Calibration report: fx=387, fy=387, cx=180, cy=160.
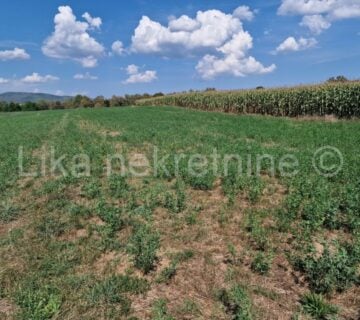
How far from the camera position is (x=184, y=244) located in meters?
6.64

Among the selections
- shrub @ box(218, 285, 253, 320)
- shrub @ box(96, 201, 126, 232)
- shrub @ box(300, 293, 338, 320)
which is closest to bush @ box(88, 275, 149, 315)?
shrub @ box(218, 285, 253, 320)

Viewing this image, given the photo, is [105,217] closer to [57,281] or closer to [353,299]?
[57,281]

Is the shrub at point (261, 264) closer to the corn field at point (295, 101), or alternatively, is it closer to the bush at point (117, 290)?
the bush at point (117, 290)

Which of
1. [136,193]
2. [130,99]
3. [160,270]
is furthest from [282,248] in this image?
[130,99]

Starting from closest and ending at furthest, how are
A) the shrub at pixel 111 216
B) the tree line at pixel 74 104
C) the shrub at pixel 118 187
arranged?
1. the shrub at pixel 111 216
2. the shrub at pixel 118 187
3. the tree line at pixel 74 104

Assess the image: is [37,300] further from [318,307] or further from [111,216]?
[318,307]

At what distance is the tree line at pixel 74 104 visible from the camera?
4058 inches

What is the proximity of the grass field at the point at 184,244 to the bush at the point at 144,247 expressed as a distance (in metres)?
0.02

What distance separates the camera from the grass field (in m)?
4.94

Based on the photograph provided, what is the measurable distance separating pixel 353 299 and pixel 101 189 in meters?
6.70

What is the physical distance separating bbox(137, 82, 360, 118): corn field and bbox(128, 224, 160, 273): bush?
75.6 feet

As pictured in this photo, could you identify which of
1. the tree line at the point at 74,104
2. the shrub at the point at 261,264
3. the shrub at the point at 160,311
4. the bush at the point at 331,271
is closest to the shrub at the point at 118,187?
the shrub at the point at 261,264

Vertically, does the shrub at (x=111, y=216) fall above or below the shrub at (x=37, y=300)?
above

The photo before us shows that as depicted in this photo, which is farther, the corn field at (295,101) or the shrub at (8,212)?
the corn field at (295,101)
